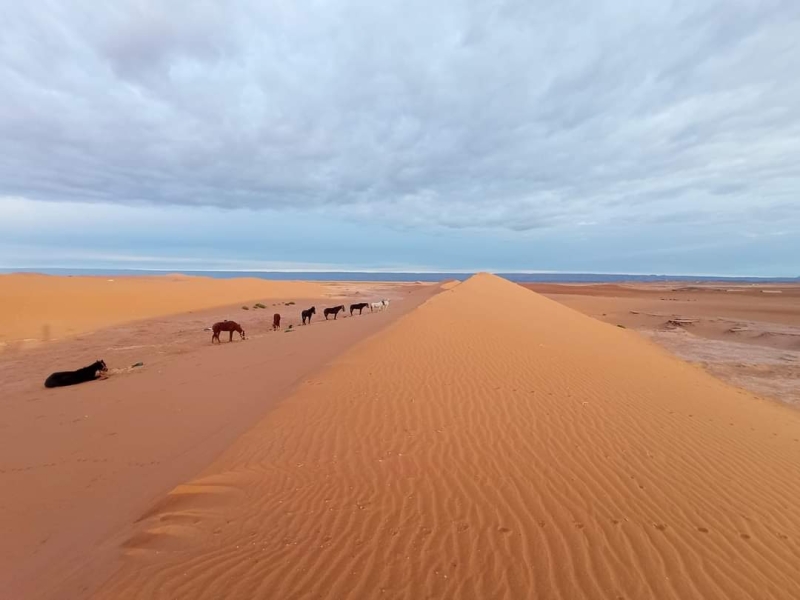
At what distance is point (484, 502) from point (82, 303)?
35.8 m

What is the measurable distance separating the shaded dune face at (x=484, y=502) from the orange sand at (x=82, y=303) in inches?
868

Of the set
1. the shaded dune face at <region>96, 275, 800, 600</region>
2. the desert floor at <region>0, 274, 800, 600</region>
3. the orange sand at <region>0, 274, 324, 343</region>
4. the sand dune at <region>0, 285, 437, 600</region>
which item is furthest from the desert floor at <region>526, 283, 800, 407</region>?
the orange sand at <region>0, 274, 324, 343</region>

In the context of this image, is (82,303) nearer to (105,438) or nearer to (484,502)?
(105,438)

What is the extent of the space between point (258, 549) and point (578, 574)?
106 inches

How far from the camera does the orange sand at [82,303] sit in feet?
77.5

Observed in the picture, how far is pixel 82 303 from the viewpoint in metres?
31.1

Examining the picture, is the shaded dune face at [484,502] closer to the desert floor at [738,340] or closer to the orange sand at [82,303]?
the desert floor at [738,340]

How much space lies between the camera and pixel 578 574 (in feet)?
11.3

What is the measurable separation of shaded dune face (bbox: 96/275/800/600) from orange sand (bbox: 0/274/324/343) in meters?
22.0

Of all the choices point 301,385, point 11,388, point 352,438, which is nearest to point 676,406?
point 352,438

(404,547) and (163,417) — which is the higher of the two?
(404,547)

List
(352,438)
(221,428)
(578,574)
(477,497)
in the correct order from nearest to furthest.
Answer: (578,574), (477,497), (352,438), (221,428)

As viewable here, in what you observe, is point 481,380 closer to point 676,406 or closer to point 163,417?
point 676,406

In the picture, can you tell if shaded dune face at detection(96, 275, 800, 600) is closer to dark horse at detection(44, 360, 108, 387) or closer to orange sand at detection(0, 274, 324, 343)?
dark horse at detection(44, 360, 108, 387)
